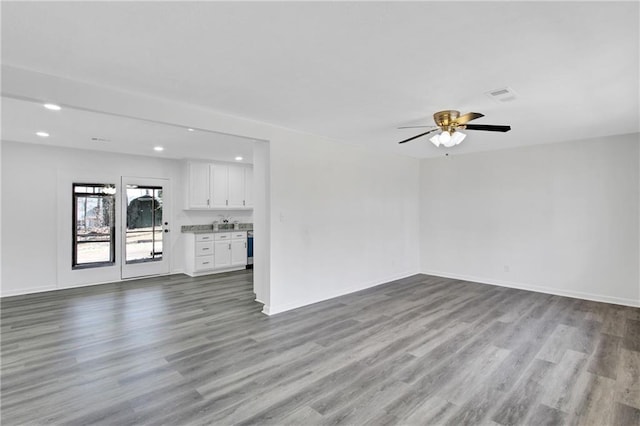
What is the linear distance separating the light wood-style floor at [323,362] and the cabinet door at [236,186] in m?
3.13

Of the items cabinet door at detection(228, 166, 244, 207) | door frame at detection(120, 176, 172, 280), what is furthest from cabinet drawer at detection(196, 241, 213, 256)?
cabinet door at detection(228, 166, 244, 207)

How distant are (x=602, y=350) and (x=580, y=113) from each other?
2.57 metres

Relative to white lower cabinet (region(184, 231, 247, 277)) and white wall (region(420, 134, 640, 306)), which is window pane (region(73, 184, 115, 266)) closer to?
white lower cabinet (region(184, 231, 247, 277))

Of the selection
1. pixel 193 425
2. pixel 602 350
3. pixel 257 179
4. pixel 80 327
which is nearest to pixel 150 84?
pixel 257 179

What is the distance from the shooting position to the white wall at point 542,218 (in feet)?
15.3

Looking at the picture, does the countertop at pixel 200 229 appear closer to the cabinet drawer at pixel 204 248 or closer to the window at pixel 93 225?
the cabinet drawer at pixel 204 248

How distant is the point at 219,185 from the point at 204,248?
4.84ft

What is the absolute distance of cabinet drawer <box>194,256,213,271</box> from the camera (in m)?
6.66

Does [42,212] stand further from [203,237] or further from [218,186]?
[218,186]

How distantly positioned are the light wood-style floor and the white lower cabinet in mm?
1948

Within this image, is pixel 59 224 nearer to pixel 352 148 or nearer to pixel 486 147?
pixel 352 148

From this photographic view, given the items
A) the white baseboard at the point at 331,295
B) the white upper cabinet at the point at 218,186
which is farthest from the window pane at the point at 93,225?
the white baseboard at the point at 331,295

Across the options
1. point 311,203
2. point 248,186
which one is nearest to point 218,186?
point 248,186

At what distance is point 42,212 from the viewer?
5.40 m
